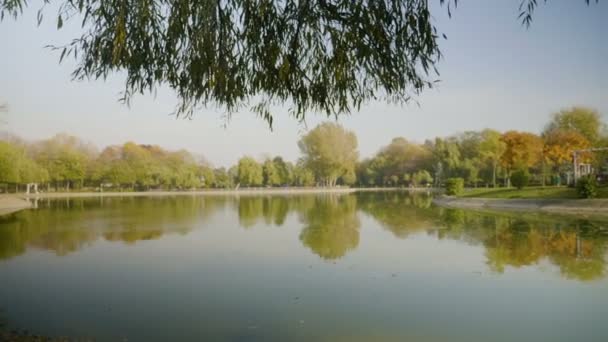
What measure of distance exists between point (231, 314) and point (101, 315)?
64.2 inches

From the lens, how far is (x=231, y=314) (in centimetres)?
552

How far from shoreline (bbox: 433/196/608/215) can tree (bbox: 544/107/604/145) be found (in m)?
17.8

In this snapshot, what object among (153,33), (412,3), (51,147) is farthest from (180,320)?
(51,147)

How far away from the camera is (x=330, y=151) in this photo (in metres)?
67.2

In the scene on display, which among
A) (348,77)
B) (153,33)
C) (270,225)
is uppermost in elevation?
(153,33)

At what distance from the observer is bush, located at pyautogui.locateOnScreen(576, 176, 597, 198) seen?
2011 cm

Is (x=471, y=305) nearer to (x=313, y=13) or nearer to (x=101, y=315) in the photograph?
(x=313, y=13)

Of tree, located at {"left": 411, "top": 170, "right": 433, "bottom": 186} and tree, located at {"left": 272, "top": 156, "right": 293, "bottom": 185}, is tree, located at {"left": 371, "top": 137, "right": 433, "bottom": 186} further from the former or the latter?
tree, located at {"left": 272, "top": 156, "right": 293, "bottom": 185}

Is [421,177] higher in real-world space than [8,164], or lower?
lower

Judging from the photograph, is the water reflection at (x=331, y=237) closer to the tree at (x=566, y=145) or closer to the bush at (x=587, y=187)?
the bush at (x=587, y=187)

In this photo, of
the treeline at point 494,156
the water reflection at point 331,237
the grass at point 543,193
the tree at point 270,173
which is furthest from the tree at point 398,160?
the water reflection at point 331,237

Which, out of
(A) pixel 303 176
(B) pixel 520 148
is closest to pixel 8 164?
(B) pixel 520 148

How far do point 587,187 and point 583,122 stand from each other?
2150 centimetres

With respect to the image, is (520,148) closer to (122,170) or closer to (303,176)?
(303,176)
